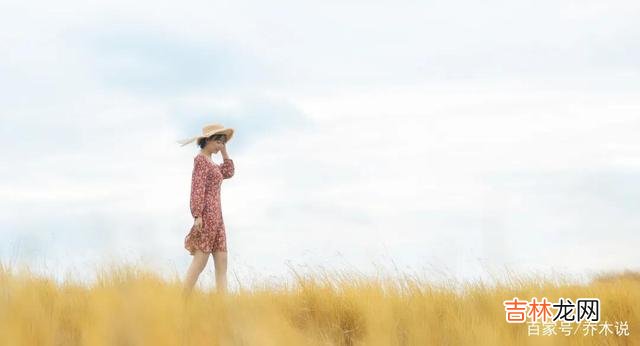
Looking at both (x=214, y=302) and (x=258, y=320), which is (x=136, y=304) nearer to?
(x=258, y=320)

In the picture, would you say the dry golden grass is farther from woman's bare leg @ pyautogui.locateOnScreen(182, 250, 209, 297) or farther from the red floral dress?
the red floral dress

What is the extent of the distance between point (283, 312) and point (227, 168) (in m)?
2.59

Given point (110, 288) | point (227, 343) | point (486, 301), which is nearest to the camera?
point (227, 343)

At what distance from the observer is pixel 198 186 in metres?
8.92

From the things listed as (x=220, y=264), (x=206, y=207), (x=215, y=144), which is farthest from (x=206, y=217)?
(x=215, y=144)

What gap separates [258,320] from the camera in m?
5.97

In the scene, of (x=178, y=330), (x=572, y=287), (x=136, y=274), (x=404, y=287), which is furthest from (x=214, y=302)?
(x=572, y=287)

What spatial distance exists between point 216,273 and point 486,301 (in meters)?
3.01

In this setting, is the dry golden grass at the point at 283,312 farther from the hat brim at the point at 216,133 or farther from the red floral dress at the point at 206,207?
the hat brim at the point at 216,133

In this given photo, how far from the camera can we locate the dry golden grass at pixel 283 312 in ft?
19.3

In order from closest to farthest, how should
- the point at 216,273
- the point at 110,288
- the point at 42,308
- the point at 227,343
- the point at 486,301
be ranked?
the point at 227,343 → the point at 42,308 → the point at 110,288 → the point at 486,301 → the point at 216,273

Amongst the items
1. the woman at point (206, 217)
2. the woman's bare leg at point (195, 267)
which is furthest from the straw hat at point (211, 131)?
the woman's bare leg at point (195, 267)

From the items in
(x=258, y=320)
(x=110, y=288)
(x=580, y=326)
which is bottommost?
(x=580, y=326)

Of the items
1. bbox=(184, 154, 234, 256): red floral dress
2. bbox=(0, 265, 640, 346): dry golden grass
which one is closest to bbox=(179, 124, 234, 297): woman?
bbox=(184, 154, 234, 256): red floral dress
